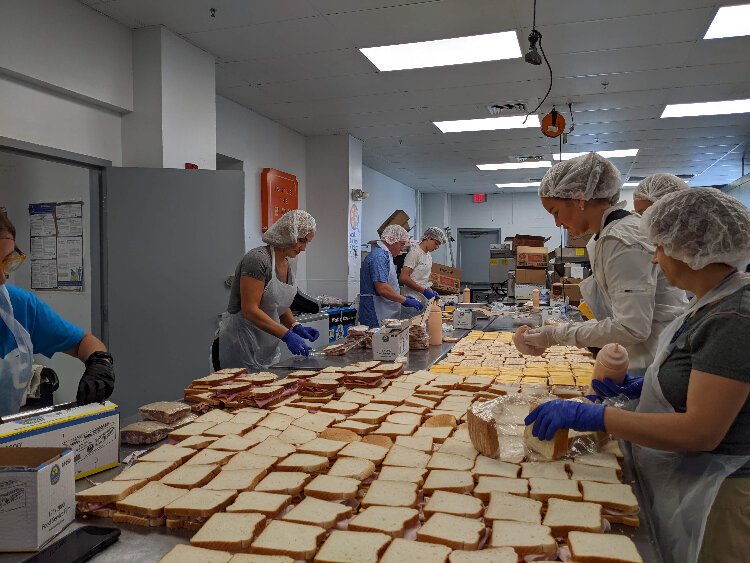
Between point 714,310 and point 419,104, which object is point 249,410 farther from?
point 419,104

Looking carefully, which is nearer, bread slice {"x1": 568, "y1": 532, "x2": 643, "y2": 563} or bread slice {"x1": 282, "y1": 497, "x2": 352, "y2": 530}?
bread slice {"x1": 568, "y1": 532, "x2": 643, "y2": 563}

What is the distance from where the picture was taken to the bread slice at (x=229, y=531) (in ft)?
3.91

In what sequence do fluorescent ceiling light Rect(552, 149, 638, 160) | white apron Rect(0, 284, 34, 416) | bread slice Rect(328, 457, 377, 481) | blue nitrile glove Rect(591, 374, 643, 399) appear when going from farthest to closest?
fluorescent ceiling light Rect(552, 149, 638, 160) → white apron Rect(0, 284, 34, 416) → blue nitrile glove Rect(591, 374, 643, 399) → bread slice Rect(328, 457, 377, 481)

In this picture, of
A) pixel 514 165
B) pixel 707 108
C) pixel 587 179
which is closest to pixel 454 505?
pixel 587 179

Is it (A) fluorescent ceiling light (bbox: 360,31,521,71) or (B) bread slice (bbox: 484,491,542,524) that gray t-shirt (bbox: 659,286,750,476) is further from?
(A) fluorescent ceiling light (bbox: 360,31,521,71)

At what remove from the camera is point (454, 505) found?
1361 millimetres

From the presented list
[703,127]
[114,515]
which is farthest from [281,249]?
[703,127]

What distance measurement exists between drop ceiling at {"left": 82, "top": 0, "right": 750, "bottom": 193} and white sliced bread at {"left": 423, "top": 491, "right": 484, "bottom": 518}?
12.0ft

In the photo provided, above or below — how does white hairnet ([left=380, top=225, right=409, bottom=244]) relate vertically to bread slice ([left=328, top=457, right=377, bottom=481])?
above

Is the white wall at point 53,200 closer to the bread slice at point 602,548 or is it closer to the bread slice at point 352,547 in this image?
the bread slice at point 352,547

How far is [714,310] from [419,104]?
5653 mm

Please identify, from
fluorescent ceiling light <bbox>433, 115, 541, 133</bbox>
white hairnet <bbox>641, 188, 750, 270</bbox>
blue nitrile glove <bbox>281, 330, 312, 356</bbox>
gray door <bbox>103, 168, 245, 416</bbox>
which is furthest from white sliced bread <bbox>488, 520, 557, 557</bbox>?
fluorescent ceiling light <bbox>433, 115, 541, 133</bbox>

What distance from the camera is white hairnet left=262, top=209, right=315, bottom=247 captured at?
3.48 m

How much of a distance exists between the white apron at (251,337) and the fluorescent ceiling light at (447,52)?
2505mm
